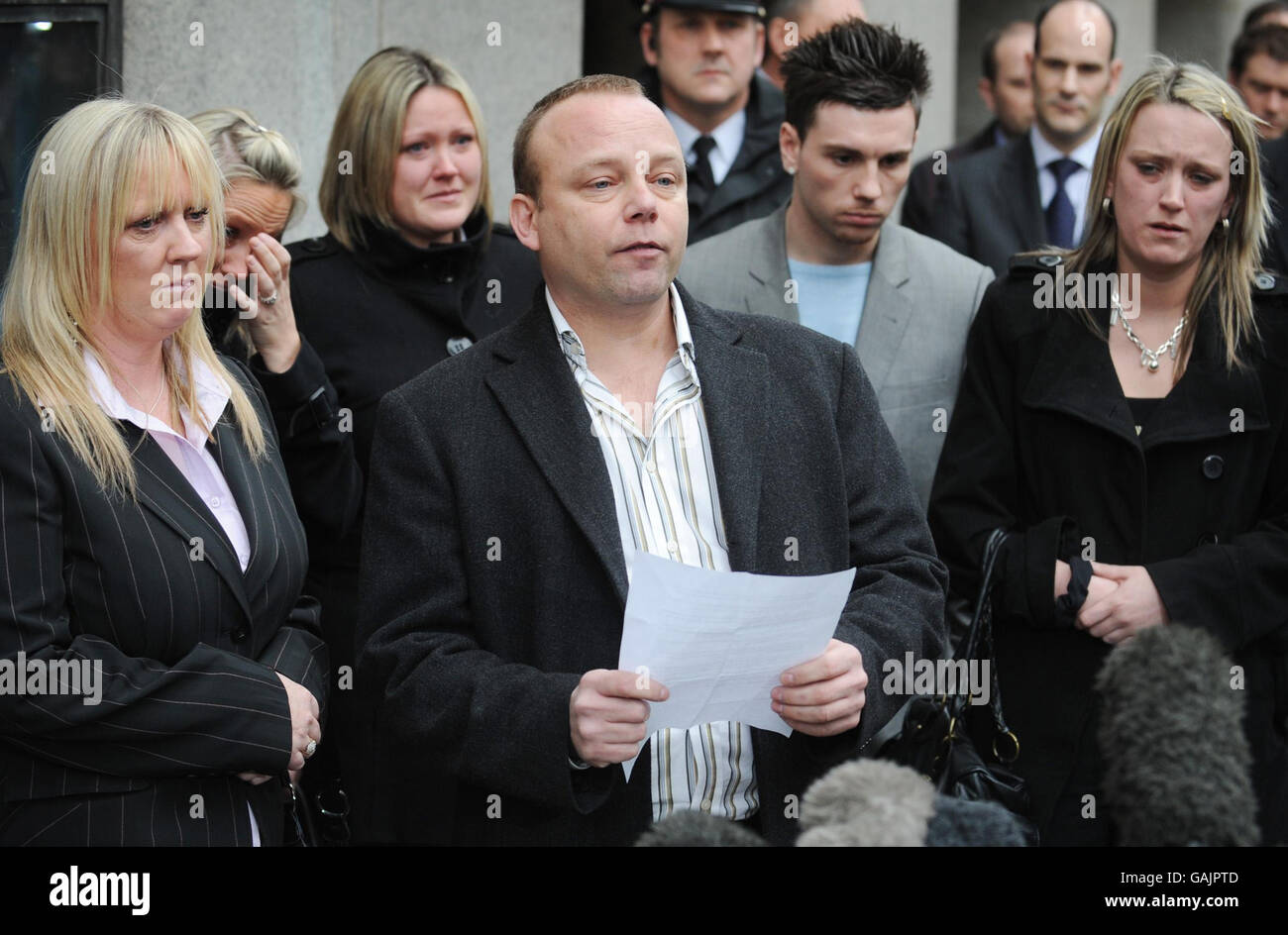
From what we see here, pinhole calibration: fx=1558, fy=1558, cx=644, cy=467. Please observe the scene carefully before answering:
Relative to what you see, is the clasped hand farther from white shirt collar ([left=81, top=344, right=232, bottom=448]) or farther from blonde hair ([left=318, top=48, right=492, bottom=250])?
blonde hair ([left=318, top=48, right=492, bottom=250])

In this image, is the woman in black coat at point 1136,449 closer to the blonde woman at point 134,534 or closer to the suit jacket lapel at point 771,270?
the suit jacket lapel at point 771,270

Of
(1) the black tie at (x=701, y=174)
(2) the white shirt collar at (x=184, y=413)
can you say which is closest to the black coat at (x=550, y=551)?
(2) the white shirt collar at (x=184, y=413)

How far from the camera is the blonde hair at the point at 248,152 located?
423 centimetres

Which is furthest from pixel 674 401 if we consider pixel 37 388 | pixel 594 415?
pixel 37 388

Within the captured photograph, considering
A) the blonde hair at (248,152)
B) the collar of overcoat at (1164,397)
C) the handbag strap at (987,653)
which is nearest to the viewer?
the handbag strap at (987,653)

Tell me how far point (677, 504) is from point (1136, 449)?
135 centimetres

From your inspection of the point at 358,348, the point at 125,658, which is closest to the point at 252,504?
the point at 125,658

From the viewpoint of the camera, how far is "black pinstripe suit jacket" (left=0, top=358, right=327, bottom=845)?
2.77 metres

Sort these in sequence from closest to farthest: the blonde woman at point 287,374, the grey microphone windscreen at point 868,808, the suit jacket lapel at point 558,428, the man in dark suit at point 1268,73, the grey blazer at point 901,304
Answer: the grey microphone windscreen at point 868,808
the suit jacket lapel at point 558,428
the blonde woman at point 287,374
the grey blazer at point 901,304
the man in dark suit at point 1268,73

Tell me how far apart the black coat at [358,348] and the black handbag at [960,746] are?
5.17ft

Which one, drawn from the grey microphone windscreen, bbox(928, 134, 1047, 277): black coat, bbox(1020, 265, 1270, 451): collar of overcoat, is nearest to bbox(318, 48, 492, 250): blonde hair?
bbox(1020, 265, 1270, 451): collar of overcoat

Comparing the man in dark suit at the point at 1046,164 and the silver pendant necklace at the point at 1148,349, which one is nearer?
the silver pendant necklace at the point at 1148,349
